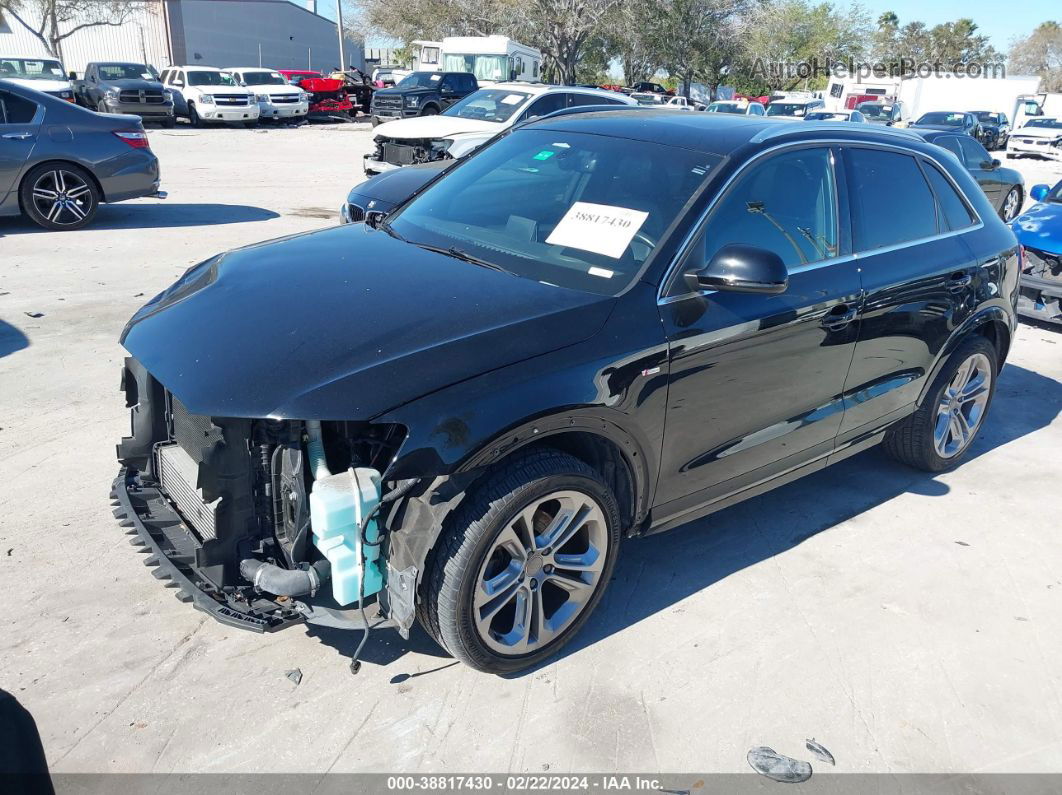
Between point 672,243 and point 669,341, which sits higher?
point 672,243

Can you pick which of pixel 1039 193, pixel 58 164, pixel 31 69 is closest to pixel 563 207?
pixel 1039 193

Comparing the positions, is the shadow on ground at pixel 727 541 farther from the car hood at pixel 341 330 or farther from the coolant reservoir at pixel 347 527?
the car hood at pixel 341 330

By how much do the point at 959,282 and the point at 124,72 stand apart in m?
29.2

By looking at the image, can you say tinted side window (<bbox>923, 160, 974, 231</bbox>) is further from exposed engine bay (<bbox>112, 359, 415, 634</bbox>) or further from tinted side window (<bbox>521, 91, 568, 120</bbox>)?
tinted side window (<bbox>521, 91, 568, 120</bbox>)

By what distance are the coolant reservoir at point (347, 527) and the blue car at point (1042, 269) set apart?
7.21 metres

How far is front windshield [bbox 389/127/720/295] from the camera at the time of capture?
3307 mm

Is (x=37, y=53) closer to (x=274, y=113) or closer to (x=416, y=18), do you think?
(x=416, y=18)

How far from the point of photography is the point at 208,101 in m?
26.4

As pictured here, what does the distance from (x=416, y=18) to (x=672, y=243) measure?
173ft

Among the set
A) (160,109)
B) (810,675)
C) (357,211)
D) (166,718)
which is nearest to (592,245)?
(810,675)

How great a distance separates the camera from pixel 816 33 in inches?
2618

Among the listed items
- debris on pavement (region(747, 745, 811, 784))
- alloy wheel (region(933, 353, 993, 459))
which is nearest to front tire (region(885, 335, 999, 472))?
alloy wheel (region(933, 353, 993, 459))

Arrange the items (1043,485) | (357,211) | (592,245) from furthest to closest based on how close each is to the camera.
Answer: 1. (357,211)
2. (1043,485)
3. (592,245)

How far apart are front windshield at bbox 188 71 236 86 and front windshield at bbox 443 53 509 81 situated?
7825 mm
